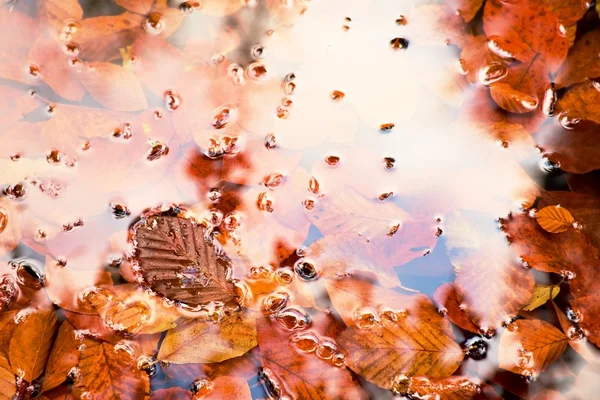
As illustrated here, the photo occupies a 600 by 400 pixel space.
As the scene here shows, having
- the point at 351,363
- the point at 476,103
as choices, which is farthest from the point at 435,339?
the point at 476,103

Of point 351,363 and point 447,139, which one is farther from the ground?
point 447,139

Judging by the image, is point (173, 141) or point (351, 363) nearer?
point (351, 363)

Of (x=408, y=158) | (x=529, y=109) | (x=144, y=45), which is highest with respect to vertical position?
(x=144, y=45)

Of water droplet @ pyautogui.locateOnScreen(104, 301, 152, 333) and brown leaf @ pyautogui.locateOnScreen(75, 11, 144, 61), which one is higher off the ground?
brown leaf @ pyautogui.locateOnScreen(75, 11, 144, 61)

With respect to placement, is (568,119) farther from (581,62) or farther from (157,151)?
(157,151)

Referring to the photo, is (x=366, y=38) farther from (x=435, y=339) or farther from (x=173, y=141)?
(x=435, y=339)

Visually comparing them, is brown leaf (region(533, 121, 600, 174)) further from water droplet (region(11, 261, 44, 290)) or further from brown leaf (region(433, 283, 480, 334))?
water droplet (region(11, 261, 44, 290))

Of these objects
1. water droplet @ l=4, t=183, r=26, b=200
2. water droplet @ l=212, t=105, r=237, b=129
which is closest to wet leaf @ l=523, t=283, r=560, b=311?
water droplet @ l=212, t=105, r=237, b=129
